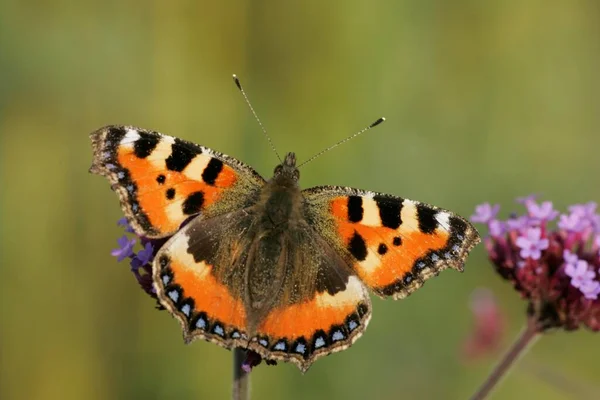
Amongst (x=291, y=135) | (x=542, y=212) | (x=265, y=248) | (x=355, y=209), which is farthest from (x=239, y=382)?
(x=291, y=135)

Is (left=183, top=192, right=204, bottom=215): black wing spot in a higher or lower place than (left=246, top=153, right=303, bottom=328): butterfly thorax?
higher

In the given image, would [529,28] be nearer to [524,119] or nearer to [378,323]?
[524,119]

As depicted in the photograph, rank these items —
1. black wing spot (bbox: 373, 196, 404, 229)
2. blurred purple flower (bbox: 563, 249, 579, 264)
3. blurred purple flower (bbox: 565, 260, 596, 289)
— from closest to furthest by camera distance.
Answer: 1. black wing spot (bbox: 373, 196, 404, 229)
2. blurred purple flower (bbox: 565, 260, 596, 289)
3. blurred purple flower (bbox: 563, 249, 579, 264)

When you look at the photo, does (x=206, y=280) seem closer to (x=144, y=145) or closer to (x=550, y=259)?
(x=144, y=145)

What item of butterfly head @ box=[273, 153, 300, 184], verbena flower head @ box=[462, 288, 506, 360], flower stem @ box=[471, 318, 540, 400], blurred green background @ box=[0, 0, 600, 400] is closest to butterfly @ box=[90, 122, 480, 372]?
butterfly head @ box=[273, 153, 300, 184]

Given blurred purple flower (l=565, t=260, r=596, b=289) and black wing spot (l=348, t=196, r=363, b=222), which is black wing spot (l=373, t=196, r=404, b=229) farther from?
blurred purple flower (l=565, t=260, r=596, b=289)

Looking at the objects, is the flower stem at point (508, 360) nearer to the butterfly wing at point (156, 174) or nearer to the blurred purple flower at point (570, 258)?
the blurred purple flower at point (570, 258)

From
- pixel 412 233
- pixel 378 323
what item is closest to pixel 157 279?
pixel 412 233
